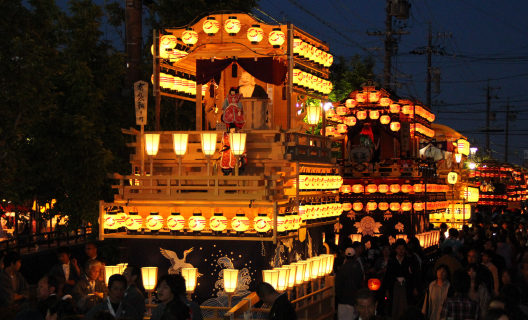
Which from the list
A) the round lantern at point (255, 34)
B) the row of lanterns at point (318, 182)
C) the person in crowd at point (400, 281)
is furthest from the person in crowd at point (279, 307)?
the round lantern at point (255, 34)

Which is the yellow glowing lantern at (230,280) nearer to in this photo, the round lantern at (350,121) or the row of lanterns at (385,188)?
the row of lanterns at (385,188)

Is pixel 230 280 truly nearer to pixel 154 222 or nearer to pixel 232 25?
pixel 154 222

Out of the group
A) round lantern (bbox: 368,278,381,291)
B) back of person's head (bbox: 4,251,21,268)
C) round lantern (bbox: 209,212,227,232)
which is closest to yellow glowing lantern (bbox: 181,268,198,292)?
round lantern (bbox: 209,212,227,232)

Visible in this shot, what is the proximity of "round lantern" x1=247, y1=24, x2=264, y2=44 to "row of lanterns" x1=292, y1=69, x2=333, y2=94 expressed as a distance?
107 cm

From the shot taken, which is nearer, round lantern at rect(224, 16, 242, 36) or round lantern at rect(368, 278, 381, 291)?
round lantern at rect(368, 278, 381, 291)

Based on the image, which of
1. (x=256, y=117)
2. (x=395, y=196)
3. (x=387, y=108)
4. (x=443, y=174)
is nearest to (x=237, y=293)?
(x=256, y=117)

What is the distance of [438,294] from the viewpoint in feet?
36.2

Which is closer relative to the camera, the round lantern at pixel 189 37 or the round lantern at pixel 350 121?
the round lantern at pixel 189 37

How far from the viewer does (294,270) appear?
13.2 m

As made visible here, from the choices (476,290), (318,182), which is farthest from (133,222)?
(476,290)

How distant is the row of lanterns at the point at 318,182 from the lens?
1547 cm

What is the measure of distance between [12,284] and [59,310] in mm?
4194

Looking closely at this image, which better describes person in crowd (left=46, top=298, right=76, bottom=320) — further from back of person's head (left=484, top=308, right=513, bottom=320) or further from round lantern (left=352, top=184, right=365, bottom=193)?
round lantern (left=352, top=184, right=365, bottom=193)

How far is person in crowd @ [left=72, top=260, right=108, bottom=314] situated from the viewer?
35.4ft
